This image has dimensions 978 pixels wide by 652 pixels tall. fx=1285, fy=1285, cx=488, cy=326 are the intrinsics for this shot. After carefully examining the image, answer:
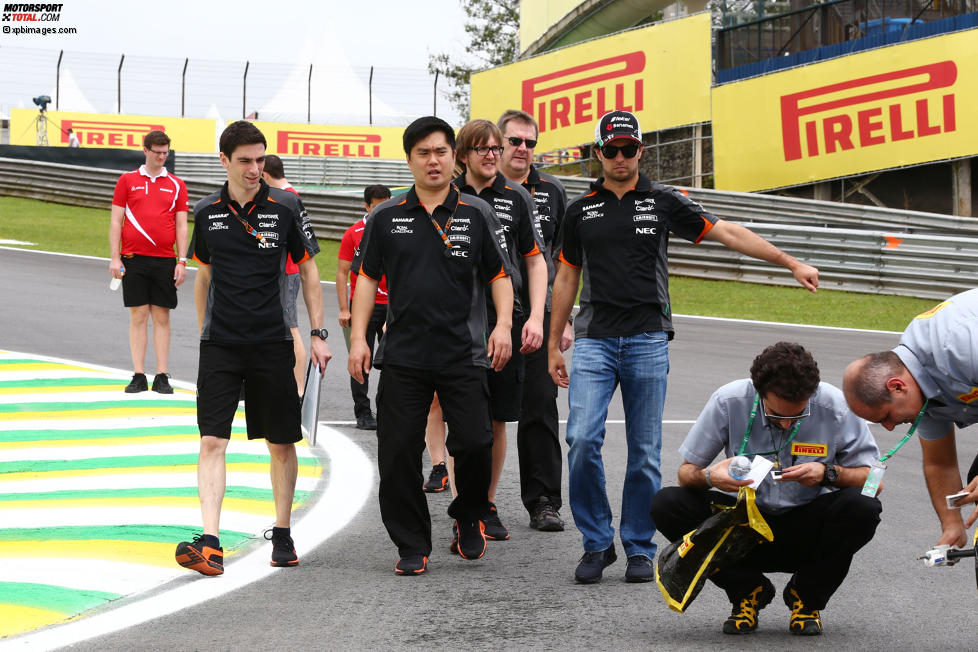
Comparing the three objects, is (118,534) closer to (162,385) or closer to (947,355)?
(947,355)

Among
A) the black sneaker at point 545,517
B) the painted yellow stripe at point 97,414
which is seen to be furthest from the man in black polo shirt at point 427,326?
the painted yellow stripe at point 97,414

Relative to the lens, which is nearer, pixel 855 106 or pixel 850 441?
pixel 850 441

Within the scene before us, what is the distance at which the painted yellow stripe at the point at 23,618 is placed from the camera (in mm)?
4766

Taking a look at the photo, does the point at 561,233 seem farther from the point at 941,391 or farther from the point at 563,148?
the point at 563,148

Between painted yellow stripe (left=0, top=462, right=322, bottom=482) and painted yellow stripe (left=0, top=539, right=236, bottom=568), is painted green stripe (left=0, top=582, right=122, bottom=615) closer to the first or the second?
painted yellow stripe (left=0, top=539, right=236, bottom=568)

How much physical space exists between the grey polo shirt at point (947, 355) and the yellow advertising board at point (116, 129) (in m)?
40.3

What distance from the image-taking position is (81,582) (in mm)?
5469

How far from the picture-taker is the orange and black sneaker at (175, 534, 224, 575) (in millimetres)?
5531

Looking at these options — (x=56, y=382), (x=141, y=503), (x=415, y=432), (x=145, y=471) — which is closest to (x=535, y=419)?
(x=415, y=432)

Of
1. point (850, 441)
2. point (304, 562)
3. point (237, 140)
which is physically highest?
point (237, 140)

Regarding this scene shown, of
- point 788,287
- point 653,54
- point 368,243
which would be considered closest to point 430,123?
point 368,243

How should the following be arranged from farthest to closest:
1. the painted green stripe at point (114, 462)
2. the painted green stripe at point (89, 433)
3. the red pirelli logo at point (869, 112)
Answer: the red pirelli logo at point (869, 112), the painted green stripe at point (89, 433), the painted green stripe at point (114, 462)

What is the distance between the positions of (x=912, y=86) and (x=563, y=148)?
8.94 metres

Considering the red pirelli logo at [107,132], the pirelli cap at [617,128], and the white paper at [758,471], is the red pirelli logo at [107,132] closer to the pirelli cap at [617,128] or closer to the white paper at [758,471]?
the pirelli cap at [617,128]
